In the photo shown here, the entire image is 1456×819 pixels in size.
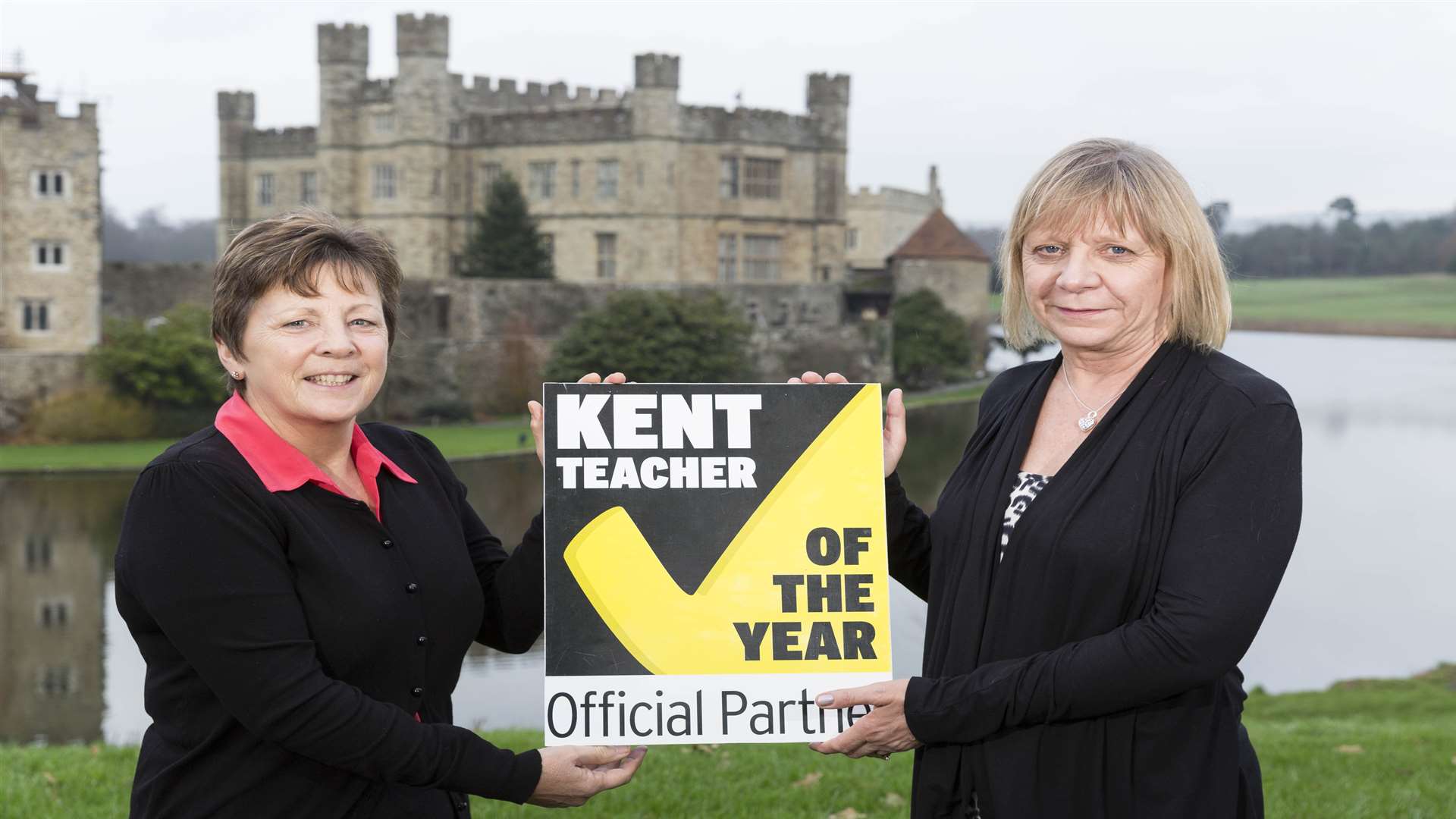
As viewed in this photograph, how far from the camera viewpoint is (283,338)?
285cm

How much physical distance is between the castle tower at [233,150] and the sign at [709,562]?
150 ft

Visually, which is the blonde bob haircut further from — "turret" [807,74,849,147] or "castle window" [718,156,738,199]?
"turret" [807,74,849,147]

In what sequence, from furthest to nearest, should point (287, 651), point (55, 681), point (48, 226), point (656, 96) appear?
point (656, 96), point (48, 226), point (55, 681), point (287, 651)

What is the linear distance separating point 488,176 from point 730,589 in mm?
40061

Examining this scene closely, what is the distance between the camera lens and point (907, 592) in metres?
17.0

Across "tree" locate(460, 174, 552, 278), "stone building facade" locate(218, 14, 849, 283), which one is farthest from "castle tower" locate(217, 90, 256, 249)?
"tree" locate(460, 174, 552, 278)

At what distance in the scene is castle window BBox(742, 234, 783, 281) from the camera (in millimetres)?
41406

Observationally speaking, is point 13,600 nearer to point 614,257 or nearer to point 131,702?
point 131,702

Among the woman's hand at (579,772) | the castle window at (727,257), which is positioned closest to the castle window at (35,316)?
the castle window at (727,257)

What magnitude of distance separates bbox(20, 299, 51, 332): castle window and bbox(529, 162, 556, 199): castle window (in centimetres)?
1394

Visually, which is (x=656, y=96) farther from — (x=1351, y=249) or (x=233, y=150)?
(x=1351, y=249)

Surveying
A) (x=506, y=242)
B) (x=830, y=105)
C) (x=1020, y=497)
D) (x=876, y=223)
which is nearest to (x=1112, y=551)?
(x=1020, y=497)

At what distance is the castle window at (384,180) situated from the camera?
41688 mm

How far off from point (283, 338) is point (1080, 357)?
5.66 feet
